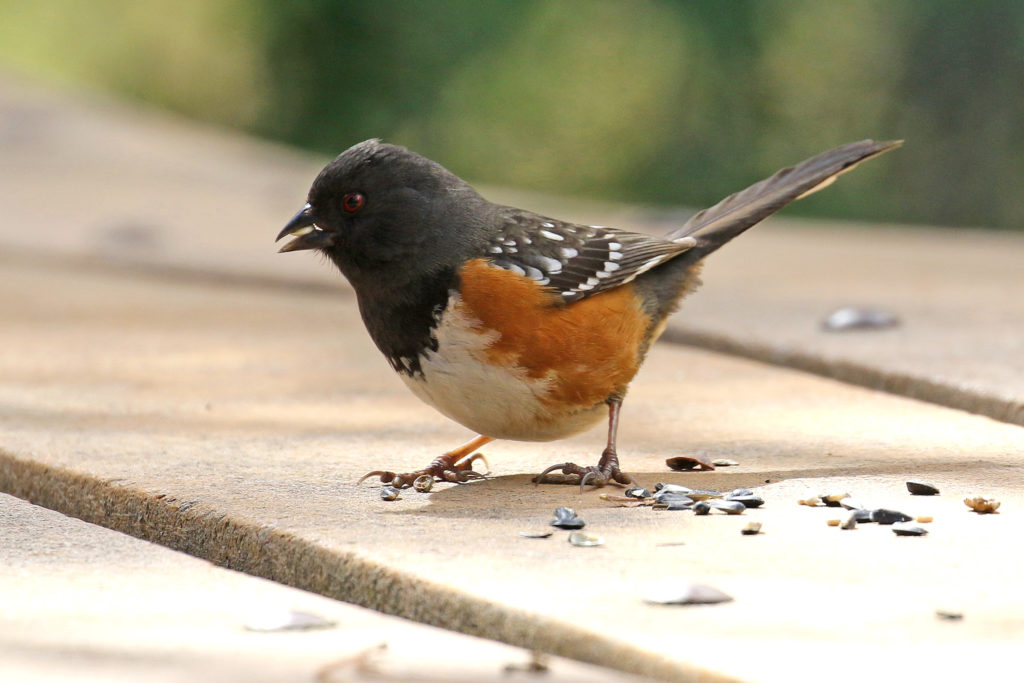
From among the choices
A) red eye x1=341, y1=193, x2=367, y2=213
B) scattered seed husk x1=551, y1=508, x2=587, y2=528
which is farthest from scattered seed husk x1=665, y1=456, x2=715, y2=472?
A: red eye x1=341, y1=193, x2=367, y2=213

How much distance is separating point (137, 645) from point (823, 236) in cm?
705

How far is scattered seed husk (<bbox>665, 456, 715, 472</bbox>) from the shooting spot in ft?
10.7

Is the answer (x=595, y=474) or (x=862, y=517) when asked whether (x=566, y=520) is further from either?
(x=862, y=517)

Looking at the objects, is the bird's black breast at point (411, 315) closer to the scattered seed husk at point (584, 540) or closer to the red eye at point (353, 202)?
the red eye at point (353, 202)

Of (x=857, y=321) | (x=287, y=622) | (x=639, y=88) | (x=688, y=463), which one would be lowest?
(x=287, y=622)

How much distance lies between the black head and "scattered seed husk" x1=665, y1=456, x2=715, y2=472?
2.22ft

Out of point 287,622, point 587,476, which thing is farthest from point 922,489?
point 287,622

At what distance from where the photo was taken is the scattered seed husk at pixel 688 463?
3252mm

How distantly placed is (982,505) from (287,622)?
1.35 metres

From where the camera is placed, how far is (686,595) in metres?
2.16

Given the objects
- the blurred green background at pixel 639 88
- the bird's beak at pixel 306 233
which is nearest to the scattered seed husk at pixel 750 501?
the bird's beak at pixel 306 233

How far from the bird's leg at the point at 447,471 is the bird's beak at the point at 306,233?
51 centimetres

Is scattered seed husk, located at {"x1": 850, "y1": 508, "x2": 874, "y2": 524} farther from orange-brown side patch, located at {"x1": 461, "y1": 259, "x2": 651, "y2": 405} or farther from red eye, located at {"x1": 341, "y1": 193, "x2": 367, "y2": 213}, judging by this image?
red eye, located at {"x1": 341, "y1": 193, "x2": 367, "y2": 213}

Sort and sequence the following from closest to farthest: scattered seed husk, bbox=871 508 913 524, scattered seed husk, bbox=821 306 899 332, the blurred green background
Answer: scattered seed husk, bbox=871 508 913 524 < scattered seed husk, bbox=821 306 899 332 < the blurred green background
